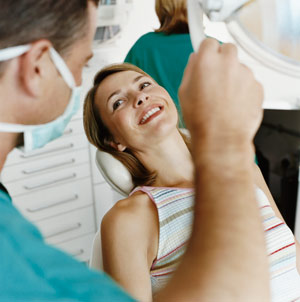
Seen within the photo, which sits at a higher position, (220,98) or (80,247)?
(220,98)

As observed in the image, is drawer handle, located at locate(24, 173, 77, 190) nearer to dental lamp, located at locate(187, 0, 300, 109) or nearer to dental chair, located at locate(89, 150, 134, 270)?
dental chair, located at locate(89, 150, 134, 270)

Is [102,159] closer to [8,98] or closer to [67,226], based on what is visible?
[8,98]

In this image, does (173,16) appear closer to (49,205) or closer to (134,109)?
(134,109)

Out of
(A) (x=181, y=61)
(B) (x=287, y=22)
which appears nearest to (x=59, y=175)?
(A) (x=181, y=61)

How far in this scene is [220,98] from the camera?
60 cm

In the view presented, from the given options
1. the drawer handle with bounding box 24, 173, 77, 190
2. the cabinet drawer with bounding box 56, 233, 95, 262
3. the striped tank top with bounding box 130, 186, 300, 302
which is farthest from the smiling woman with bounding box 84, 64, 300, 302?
the cabinet drawer with bounding box 56, 233, 95, 262

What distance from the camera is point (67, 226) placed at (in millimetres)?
2539

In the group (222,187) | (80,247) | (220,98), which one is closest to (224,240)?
(222,187)

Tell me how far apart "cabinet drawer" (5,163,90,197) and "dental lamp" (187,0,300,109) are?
5.34 ft

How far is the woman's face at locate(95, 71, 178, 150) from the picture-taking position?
4.33ft

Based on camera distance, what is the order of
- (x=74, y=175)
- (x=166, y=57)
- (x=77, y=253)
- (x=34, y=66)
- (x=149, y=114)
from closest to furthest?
(x=34, y=66) < (x=149, y=114) < (x=166, y=57) < (x=74, y=175) < (x=77, y=253)

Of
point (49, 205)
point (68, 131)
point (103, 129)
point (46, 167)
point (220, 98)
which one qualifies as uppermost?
point (220, 98)

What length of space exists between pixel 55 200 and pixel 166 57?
113cm

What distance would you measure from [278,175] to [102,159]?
3.21 ft
